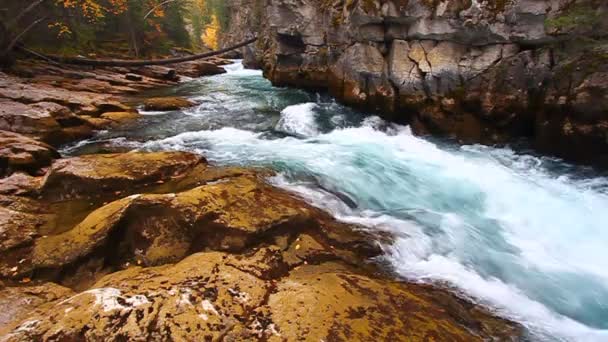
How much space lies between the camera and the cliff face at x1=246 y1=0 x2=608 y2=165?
8258 millimetres

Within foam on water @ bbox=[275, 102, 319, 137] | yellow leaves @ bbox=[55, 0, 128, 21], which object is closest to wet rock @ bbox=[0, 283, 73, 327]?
foam on water @ bbox=[275, 102, 319, 137]

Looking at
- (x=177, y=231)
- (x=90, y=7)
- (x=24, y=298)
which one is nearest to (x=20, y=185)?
(x=24, y=298)

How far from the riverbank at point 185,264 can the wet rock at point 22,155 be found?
3cm

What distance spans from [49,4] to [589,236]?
29.3 m

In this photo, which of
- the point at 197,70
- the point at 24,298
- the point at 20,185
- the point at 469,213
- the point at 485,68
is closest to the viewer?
the point at 24,298

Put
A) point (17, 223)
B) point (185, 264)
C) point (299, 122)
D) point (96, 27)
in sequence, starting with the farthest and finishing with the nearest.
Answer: point (96, 27), point (299, 122), point (17, 223), point (185, 264)

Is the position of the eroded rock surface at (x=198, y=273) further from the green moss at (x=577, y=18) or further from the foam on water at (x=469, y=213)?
the green moss at (x=577, y=18)

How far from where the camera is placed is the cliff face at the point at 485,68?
8.26 m

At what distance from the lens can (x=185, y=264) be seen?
164 inches

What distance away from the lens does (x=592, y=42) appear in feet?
27.0

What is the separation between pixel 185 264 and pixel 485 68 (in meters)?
9.55

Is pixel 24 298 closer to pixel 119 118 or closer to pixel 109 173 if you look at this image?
pixel 109 173

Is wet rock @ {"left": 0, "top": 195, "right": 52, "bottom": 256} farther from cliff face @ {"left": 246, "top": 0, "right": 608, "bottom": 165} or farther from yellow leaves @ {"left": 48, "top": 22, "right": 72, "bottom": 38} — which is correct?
yellow leaves @ {"left": 48, "top": 22, "right": 72, "bottom": 38}

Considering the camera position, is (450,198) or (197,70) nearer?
(450,198)
